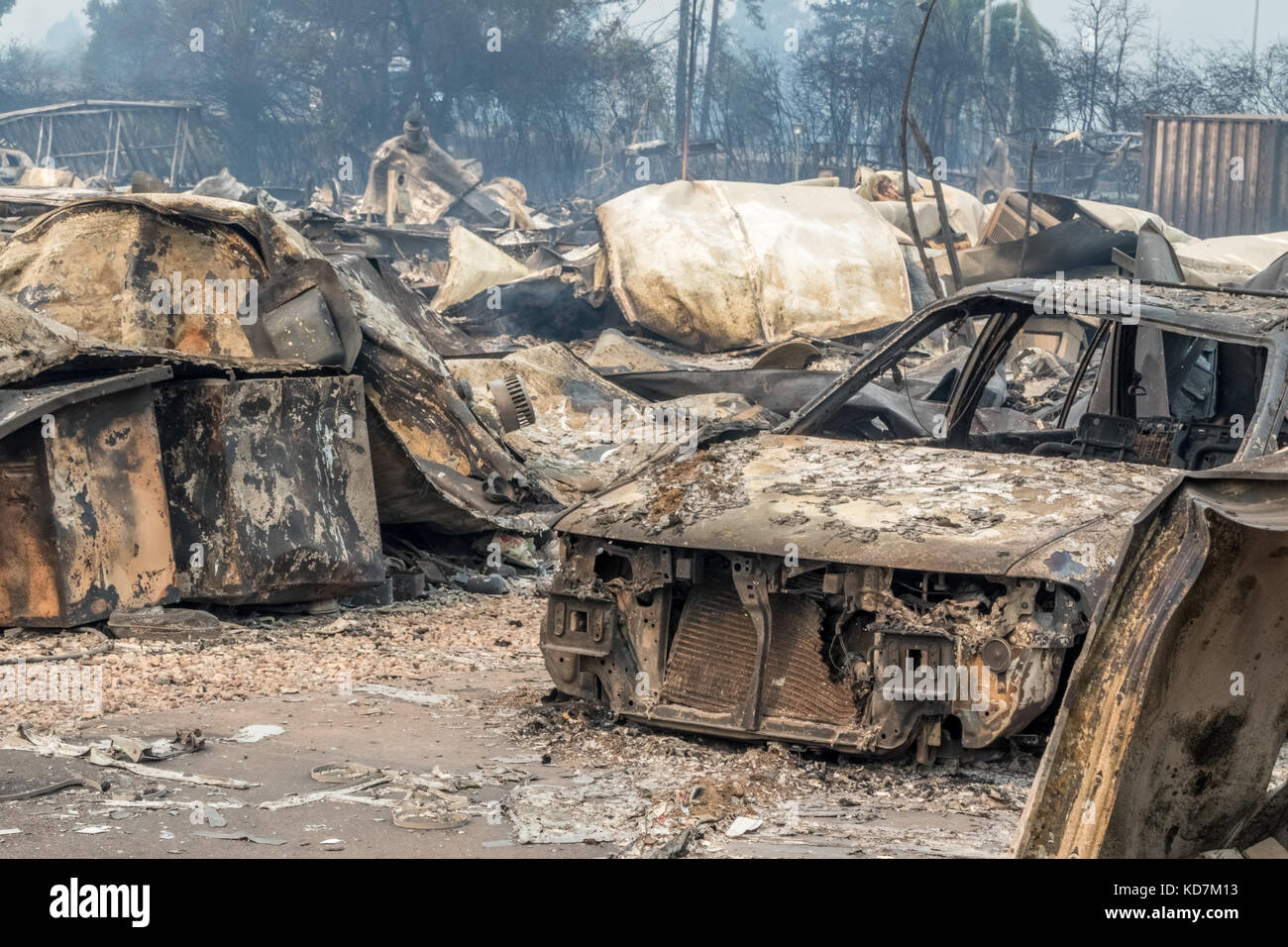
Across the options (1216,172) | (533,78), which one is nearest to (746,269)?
(1216,172)

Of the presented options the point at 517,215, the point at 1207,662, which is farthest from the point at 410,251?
the point at 1207,662

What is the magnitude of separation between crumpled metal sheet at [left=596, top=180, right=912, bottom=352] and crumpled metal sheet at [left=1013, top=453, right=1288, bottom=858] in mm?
13351


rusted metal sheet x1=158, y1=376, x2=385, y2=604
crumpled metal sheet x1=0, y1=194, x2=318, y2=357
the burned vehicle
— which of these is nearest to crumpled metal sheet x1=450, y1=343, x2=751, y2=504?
crumpled metal sheet x1=0, y1=194, x2=318, y2=357

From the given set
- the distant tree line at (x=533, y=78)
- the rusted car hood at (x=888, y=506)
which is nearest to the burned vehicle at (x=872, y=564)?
the rusted car hood at (x=888, y=506)

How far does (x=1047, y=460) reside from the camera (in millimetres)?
5078

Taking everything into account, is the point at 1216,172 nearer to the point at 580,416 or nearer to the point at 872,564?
the point at 580,416

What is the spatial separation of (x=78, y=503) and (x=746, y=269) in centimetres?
1045

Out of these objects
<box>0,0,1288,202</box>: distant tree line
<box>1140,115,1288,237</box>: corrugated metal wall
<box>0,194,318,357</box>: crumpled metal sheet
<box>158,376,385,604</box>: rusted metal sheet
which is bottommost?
<box>158,376,385,604</box>: rusted metal sheet

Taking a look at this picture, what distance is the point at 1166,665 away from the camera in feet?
7.82

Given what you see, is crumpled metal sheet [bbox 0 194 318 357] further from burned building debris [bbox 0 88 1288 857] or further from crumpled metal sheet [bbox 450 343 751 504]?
crumpled metal sheet [bbox 450 343 751 504]

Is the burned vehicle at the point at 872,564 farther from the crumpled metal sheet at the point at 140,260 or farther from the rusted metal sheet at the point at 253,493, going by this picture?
the crumpled metal sheet at the point at 140,260

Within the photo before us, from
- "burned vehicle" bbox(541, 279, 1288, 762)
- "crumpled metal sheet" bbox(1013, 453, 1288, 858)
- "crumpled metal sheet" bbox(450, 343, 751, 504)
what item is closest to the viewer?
"crumpled metal sheet" bbox(1013, 453, 1288, 858)

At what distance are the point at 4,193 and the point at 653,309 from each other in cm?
644

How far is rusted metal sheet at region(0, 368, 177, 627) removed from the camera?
629 cm
